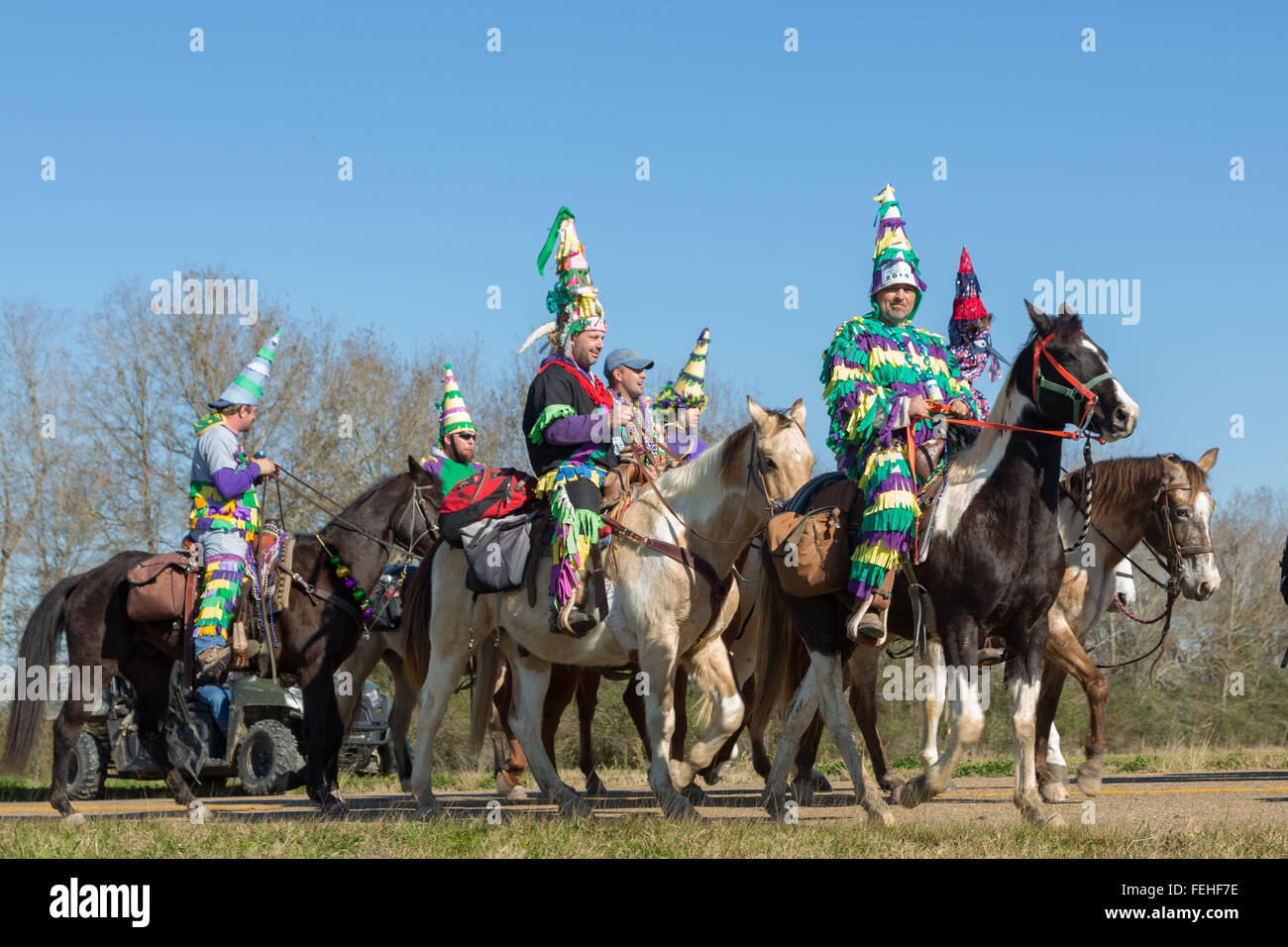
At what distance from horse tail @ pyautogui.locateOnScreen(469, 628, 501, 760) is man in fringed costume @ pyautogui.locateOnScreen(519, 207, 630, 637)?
153 centimetres

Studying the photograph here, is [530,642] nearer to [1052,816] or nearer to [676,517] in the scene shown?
[676,517]

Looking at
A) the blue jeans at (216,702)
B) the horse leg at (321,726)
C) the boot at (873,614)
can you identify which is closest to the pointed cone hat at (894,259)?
the boot at (873,614)

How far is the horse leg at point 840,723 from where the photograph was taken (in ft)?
25.9

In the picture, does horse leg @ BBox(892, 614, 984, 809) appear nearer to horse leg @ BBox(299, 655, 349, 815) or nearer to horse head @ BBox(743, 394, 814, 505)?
horse head @ BBox(743, 394, 814, 505)

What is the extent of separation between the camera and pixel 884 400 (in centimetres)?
790

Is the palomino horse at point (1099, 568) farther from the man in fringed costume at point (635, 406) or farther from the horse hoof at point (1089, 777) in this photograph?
the man in fringed costume at point (635, 406)

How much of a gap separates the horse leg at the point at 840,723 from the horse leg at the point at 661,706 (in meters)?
0.92

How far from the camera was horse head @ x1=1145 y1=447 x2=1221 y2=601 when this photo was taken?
32.6 feet

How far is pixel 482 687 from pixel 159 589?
2814 millimetres

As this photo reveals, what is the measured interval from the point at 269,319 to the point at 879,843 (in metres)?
25.5

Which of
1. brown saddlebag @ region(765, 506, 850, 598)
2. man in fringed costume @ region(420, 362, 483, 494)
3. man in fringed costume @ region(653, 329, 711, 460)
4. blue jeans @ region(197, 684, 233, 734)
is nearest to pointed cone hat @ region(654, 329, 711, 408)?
man in fringed costume @ region(653, 329, 711, 460)

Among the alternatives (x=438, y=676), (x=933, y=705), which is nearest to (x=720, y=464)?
(x=438, y=676)

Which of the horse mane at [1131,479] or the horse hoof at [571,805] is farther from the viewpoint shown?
the horse mane at [1131,479]

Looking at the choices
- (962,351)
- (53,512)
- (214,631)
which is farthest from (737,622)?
(53,512)
